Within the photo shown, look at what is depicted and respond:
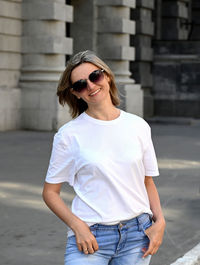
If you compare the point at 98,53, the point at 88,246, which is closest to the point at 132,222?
the point at 88,246

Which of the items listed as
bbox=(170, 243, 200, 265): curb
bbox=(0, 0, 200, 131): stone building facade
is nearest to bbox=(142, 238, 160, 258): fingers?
bbox=(170, 243, 200, 265): curb

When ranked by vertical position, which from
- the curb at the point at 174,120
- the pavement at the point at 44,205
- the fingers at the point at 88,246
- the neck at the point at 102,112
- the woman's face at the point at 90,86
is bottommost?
the curb at the point at 174,120

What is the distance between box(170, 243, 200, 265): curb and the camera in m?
4.78

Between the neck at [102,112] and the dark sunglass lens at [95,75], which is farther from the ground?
the dark sunglass lens at [95,75]

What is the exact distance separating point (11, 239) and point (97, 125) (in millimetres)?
2950

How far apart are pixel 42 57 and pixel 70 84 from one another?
14152 millimetres

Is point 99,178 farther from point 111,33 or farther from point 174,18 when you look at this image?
point 174,18

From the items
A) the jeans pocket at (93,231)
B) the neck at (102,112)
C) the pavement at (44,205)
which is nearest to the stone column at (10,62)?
the pavement at (44,205)

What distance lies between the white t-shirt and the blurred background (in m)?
0.52

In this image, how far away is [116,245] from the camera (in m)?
2.79

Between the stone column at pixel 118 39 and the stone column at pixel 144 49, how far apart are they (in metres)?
2.18

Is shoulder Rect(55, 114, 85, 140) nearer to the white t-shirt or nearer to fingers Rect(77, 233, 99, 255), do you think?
the white t-shirt

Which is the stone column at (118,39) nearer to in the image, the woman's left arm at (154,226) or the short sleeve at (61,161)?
the woman's left arm at (154,226)

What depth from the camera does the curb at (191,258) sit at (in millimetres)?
4777
